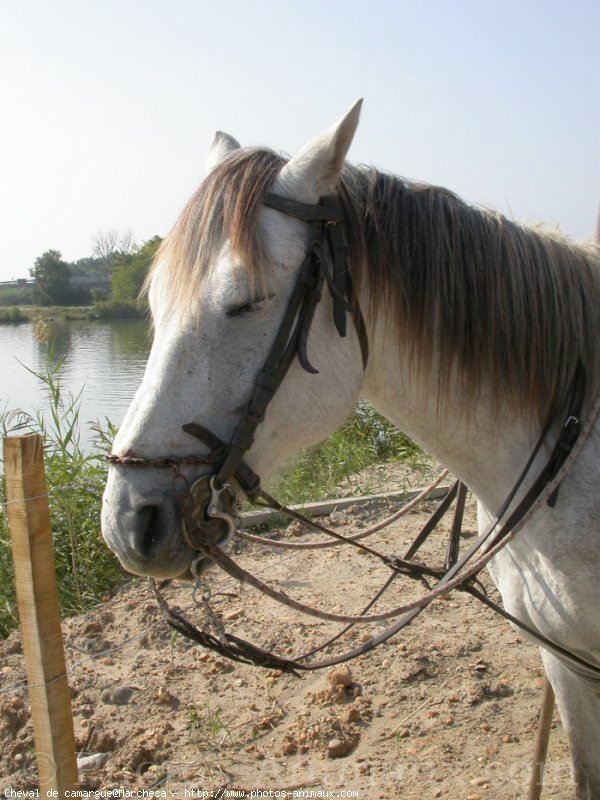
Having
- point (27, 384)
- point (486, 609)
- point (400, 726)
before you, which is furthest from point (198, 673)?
point (27, 384)

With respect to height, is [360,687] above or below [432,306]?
below

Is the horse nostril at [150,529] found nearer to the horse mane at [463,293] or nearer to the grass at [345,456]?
the horse mane at [463,293]

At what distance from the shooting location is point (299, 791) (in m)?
2.61

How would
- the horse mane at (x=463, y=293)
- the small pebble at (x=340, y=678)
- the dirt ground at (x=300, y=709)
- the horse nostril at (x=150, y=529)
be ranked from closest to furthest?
the horse nostril at (x=150, y=529)
the horse mane at (x=463, y=293)
the dirt ground at (x=300, y=709)
the small pebble at (x=340, y=678)

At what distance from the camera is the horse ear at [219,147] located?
7.10ft

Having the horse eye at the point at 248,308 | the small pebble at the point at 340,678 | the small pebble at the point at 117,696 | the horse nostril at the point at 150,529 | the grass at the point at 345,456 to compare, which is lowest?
the small pebble at the point at 117,696

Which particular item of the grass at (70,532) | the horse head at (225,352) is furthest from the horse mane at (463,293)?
the grass at (70,532)

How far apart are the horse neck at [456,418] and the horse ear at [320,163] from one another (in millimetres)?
417

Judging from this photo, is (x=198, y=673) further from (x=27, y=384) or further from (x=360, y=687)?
(x=27, y=384)

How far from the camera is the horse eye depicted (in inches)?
65.5

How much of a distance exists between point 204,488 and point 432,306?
2.73 ft

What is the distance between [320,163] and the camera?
1.75 m

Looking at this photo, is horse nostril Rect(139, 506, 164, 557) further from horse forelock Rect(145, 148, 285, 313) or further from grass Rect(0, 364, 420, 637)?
grass Rect(0, 364, 420, 637)

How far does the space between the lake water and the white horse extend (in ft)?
15.8
